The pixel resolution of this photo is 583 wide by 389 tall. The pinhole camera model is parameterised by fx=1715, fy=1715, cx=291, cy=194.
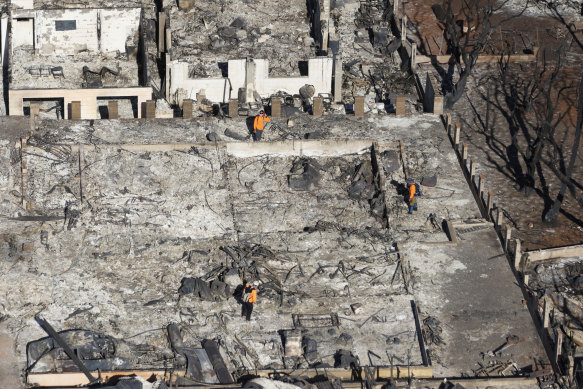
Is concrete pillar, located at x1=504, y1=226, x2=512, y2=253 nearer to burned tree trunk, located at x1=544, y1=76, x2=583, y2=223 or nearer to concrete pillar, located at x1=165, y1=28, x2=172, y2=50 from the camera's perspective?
burned tree trunk, located at x1=544, y1=76, x2=583, y2=223

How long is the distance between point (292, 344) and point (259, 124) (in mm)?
14612

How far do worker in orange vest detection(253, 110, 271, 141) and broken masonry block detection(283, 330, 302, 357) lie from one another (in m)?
14.0

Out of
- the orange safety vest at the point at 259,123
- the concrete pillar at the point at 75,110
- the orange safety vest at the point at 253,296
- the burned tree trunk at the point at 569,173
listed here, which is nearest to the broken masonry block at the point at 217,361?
the orange safety vest at the point at 253,296

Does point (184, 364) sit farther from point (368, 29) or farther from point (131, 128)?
point (368, 29)

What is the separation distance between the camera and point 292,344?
68750 mm

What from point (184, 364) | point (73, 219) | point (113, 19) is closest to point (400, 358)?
point (184, 364)

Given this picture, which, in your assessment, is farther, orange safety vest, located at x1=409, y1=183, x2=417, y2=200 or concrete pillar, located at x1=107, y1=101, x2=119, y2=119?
concrete pillar, located at x1=107, y1=101, x2=119, y2=119

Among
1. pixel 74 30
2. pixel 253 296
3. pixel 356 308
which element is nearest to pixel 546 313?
pixel 356 308

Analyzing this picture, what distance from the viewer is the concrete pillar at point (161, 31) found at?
90644 mm

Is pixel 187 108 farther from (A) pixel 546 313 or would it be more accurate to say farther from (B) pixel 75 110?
Result: (A) pixel 546 313

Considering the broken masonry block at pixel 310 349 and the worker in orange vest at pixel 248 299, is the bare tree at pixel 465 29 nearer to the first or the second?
the worker in orange vest at pixel 248 299

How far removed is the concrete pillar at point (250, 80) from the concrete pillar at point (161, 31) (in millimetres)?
6516

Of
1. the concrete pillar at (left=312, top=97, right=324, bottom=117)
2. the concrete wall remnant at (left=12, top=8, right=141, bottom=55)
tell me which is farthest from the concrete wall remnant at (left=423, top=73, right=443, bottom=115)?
the concrete wall remnant at (left=12, top=8, right=141, bottom=55)

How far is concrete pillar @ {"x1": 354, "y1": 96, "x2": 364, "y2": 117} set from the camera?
271 ft
